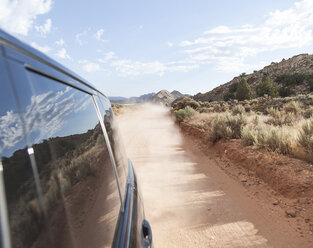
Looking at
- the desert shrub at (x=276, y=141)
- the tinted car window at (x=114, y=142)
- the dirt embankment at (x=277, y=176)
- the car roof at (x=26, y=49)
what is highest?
the car roof at (x=26, y=49)

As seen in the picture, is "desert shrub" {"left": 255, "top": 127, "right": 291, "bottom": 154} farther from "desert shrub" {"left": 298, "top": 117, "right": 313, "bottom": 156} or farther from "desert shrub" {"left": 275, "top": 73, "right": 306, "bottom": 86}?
"desert shrub" {"left": 275, "top": 73, "right": 306, "bottom": 86}

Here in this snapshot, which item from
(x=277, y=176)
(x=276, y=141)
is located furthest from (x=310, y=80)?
(x=277, y=176)

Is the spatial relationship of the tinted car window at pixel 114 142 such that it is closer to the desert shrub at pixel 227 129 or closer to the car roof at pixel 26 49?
the car roof at pixel 26 49

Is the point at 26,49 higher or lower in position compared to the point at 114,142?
higher

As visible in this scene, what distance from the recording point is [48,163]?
1073mm

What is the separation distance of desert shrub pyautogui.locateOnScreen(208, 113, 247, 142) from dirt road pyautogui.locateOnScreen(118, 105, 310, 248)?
218 centimetres

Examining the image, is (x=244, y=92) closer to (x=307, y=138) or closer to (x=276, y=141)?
(x=276, y=141)

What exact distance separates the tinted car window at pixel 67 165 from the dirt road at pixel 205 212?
2.73 meters

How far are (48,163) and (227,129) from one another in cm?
938

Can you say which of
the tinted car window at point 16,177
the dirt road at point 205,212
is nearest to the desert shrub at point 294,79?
the dirt road at point 205,212

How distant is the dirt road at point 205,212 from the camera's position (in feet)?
13.2

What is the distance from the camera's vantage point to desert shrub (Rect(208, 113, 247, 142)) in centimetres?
1005

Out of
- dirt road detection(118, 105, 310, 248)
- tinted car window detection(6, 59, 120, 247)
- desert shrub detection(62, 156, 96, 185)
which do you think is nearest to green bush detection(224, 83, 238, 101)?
dirt road detection(118, 105, 310, 248)

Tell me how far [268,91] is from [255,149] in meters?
44.2
